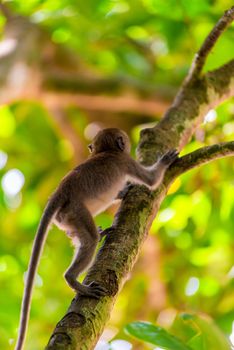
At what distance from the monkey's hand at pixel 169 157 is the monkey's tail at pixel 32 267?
0.48 metres

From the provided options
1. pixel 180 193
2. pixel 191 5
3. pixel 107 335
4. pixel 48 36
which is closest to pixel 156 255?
pixel 107 335

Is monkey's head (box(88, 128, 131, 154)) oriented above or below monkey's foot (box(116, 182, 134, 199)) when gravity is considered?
above

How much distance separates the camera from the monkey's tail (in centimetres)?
225

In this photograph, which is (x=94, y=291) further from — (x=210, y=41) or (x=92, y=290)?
(x=210, y=41)

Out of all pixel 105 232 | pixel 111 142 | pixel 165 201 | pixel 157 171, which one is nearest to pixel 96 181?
pixel 157 171

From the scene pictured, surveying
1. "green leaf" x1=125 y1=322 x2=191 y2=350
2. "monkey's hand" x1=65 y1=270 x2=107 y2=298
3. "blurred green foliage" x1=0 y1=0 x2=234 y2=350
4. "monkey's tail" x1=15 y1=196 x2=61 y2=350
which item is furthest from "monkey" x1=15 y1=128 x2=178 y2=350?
"blurred green foliage" x1=0 y1=0 x2=234 y2=350

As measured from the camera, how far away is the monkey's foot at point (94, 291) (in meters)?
2.13

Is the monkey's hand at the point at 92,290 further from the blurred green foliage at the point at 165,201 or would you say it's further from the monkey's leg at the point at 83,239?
the blurred green foliage at the point at 165,201

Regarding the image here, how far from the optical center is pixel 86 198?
2906 mm

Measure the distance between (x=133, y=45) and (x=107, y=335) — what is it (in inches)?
98.2

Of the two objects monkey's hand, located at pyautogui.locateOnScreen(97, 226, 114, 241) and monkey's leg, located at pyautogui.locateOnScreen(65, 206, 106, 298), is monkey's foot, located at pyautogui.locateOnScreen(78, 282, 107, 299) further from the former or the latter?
monkey's leg, located at pyautogui.locateOnScreen(65, 206, 106, 298)

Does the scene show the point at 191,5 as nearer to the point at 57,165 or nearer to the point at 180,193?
the point at 180,193

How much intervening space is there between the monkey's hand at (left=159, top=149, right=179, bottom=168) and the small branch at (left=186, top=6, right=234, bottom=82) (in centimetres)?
53

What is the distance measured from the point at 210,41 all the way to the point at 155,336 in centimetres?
133
